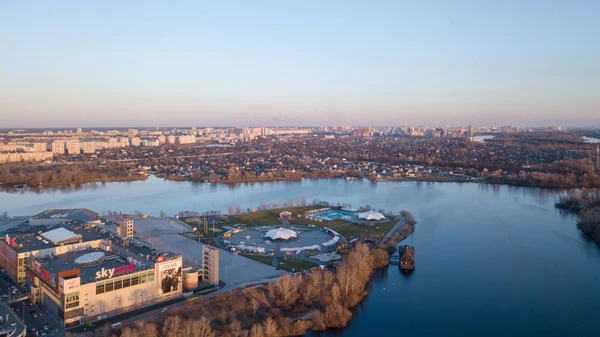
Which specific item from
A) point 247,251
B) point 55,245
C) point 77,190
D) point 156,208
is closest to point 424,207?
point 247,251

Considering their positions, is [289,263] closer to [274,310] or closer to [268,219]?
[274,310]

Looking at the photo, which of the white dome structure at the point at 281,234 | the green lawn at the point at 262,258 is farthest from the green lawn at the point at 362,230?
the green lawn at the point at 262,258

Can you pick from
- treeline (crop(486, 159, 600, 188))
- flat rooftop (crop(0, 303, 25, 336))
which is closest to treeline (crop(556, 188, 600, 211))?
treeline (crop(486, 159, 600, 188))

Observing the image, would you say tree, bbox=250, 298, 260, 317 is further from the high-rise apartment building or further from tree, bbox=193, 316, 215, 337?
the high-rise apartment building

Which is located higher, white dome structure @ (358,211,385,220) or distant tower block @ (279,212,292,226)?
white dome structure @ (358,211,385,220)

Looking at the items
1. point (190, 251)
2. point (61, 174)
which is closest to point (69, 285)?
point (190, 251)

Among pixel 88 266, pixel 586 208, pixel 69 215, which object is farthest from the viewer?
pixel 586 208
